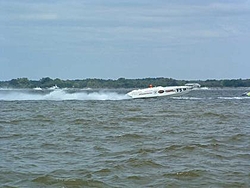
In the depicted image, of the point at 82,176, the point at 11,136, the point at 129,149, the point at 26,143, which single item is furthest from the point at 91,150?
the point at 11,136

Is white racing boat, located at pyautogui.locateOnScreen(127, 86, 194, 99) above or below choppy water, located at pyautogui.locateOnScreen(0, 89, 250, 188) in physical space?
above

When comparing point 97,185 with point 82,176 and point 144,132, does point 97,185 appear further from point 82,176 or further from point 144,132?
point 144,132

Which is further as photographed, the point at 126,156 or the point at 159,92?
the point at 159,92

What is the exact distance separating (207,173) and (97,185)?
10.4 feet

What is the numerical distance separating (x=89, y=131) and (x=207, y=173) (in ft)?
38.9

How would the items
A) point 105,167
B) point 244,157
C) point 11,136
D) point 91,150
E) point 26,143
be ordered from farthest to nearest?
point 11,136, point 26,143, point 91,150, point 244,157, point 105,167

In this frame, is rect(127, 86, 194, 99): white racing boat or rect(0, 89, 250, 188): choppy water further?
rect(127, 86, 194, 99): white racing boat

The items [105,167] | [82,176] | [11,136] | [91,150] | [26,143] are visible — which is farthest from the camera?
[11,136]

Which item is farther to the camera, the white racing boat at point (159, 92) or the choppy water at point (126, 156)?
the white racing boat at point (159, 92)

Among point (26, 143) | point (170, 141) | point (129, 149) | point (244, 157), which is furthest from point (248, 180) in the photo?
point (26, 143)

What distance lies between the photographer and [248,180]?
1317 cm

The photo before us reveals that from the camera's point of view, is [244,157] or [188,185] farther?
[244,157]

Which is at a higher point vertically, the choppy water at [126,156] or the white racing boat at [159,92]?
the white racing boat at [159,92]

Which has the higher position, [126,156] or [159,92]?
[159,92]
